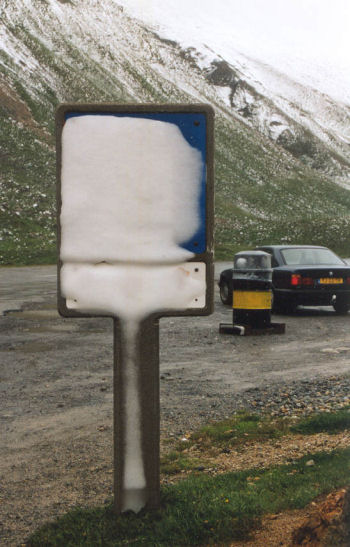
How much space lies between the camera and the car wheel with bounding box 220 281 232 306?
51.7 ft

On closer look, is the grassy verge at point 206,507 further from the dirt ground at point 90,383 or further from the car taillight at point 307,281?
the car taillight at point 307,281

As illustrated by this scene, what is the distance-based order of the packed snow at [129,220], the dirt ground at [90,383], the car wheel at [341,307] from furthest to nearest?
the car wheel at [341,307] < the dirt ground at [90,383] < the packed snow at [129,220]

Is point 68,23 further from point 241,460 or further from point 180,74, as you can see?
point 241,460

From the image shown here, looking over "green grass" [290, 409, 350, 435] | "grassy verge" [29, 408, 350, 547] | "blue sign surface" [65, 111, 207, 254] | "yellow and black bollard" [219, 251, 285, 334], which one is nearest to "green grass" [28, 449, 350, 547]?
"grassy verge" [29, 408, 350, 547]

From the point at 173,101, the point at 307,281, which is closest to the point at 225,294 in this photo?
the point at 307,281

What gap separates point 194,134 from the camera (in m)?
3.15

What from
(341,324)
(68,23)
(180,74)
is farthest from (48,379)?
(180,74)

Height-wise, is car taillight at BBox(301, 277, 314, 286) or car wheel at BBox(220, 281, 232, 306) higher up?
car taillight at BBox(301, 277, 314, 286)

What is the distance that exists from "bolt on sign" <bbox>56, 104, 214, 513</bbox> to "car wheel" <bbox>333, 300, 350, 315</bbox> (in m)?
11.5

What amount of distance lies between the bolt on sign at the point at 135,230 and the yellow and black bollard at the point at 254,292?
841 cm

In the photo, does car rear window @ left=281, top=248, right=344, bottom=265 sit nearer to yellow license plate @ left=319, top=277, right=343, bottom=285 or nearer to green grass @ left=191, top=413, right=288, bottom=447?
yellow license plate @ left=319, top=277, right=343, bottom=285

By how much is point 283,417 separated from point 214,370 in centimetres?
232

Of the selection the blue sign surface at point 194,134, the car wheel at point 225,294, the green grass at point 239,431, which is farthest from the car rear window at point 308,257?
the blue sign surface at point 194,134

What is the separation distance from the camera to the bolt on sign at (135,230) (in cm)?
309
